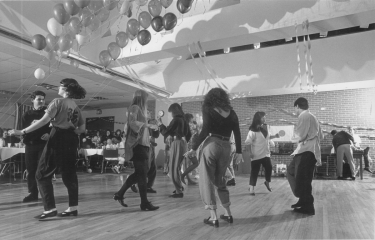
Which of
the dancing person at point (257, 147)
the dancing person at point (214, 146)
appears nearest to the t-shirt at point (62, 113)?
the dancing person at point (214, 146)

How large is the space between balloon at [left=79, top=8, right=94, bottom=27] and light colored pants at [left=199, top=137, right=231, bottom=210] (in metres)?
2.62

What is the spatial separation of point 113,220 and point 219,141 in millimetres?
1204

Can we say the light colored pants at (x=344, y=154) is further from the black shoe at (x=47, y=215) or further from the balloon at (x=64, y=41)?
the black shoe at (x=47, y=215)

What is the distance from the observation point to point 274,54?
847cm

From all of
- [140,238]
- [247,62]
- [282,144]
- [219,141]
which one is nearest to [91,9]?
[219,141]

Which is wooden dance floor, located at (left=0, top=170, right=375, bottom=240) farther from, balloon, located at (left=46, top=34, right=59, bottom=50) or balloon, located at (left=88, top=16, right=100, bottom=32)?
balloon, located at (left=88, top=16, right=100, bottom=32)

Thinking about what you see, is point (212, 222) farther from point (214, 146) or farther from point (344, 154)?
point (344, 154)

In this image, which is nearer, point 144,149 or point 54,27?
point 144,149

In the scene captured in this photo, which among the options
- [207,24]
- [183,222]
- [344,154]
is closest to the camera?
[183,222]

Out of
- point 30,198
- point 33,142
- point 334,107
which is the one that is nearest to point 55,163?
point 33,142

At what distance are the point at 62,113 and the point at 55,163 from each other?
469 mm

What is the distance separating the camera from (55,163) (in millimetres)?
2691

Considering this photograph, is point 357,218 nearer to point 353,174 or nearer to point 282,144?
point 353,174

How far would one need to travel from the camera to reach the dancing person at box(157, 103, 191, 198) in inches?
161
